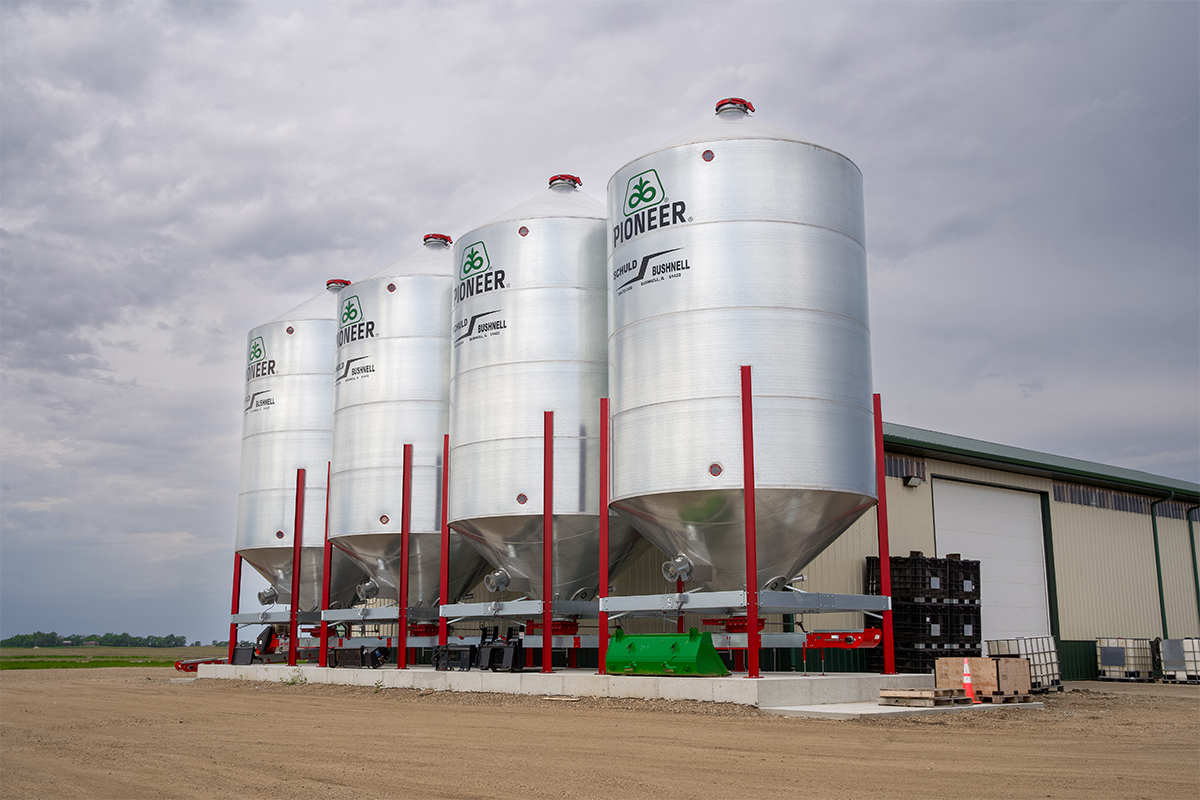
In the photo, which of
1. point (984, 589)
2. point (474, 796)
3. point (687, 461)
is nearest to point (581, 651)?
point (687, 461)

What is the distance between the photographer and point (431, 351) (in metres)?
25.7

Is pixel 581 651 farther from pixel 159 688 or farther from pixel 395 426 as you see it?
pixel 159 688

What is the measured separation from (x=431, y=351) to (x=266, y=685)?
31.0 ft

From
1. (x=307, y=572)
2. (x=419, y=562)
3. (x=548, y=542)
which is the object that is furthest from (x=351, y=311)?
(x=548, y=542)

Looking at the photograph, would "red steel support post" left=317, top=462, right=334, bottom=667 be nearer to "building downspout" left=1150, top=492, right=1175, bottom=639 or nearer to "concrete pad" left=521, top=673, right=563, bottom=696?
"concrete pad" left=521, top=673, right=563, bottom=696

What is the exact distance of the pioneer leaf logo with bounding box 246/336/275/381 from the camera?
30500mm

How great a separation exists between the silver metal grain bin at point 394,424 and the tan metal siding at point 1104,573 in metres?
19.9

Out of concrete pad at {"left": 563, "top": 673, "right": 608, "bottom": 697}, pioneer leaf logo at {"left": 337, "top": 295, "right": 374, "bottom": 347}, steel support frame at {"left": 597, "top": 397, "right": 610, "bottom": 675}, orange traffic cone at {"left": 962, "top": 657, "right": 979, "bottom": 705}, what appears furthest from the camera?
pioneer leaf logo at {"left": 337, "top": 295, "right": 374, "bottom": 347}

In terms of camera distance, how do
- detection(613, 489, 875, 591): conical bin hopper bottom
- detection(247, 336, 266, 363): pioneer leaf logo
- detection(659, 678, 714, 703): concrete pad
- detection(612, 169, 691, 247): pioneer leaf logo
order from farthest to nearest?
detection(247, 336, 266, 363): pioneer leaf logo
detection(612, 169, 691, 247): pioneer leaf logo
detection(613, 489, 875, 591): conical bin hopper bottom
detection(659, 678, 714, 703): concrete pad

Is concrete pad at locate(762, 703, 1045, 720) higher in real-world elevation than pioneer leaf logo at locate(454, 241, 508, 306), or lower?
lower

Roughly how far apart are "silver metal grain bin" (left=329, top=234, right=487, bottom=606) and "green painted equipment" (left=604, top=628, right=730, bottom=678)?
667 cm

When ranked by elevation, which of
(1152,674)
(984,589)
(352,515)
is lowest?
(1152,674)

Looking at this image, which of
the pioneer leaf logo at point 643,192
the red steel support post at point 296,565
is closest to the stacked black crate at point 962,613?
the pioneer leaf logo at point 643,192

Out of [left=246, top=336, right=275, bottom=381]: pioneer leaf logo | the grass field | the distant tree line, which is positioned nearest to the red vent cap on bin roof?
[left=246, top=336, right=275, bottom=381]: pioneer leaf logo
